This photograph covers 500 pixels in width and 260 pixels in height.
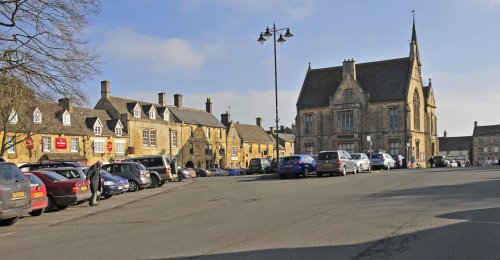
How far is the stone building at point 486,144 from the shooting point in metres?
142

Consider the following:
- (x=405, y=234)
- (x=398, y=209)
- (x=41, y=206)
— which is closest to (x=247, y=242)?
(x=405, y=234)

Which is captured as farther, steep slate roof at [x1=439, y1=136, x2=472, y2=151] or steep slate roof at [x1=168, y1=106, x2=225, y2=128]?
steep slate roof at [x1=439, y1=136, x2=472, y2=151]

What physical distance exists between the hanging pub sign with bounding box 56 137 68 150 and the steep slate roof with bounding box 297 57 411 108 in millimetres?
32235

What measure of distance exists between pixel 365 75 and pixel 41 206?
58.8 meters

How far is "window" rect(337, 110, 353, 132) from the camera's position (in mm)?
68000

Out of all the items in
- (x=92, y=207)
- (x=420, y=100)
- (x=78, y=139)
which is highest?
(x=420, y=100)

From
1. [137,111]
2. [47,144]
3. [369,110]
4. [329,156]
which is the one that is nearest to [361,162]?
[329,156]

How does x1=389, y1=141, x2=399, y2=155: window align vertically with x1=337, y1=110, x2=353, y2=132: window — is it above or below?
below

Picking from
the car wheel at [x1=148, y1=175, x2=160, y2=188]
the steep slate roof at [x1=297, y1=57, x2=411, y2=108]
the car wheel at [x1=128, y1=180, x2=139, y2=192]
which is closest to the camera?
the car wheel at [x1=128, y1=180, x2=139, y2=192]

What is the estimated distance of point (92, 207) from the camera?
1922 centimetres

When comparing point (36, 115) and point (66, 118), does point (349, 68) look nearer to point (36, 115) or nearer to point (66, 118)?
point (66, 118)

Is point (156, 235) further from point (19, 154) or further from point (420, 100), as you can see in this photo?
point (420, 100)

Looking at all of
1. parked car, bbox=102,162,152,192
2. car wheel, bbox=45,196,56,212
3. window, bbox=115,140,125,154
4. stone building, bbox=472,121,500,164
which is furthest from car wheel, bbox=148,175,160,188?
stone building, bbox=472,121,500,164

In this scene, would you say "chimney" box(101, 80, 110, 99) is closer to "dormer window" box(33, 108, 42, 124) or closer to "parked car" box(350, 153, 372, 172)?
"dormer window" box(33, 108, 42, 124)
